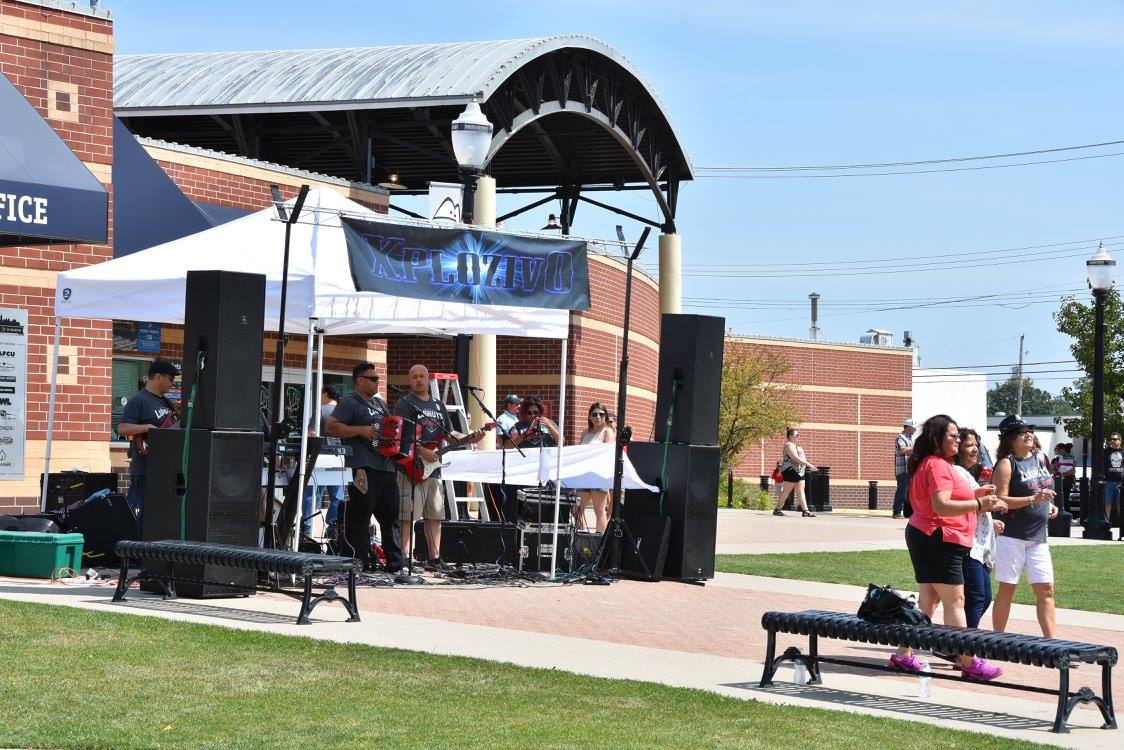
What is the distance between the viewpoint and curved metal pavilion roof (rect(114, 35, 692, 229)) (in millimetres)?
27891

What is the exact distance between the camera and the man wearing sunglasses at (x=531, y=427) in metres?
15.8

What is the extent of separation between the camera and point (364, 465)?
1411 centimetres

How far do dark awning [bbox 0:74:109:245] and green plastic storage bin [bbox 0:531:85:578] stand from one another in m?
2.59

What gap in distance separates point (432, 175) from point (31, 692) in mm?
29590

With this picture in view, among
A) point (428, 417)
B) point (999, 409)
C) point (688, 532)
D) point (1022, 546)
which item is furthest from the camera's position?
point (999, 409)

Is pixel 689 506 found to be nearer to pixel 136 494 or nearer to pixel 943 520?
pixel 136 494

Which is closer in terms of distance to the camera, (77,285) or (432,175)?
(77,285)

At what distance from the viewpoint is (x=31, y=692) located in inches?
322

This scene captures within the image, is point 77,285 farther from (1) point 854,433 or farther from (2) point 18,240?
→ (1) point 854,433

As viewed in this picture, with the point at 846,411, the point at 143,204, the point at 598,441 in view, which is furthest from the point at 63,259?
the point at 846,411

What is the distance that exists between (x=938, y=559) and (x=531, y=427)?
22.1 feet

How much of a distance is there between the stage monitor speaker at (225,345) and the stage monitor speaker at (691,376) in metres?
4.70

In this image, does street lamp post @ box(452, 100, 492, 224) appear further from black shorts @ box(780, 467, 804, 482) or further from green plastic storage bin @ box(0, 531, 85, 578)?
black shorts @ box(780, 467, 804, 482)

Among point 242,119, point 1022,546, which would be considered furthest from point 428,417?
point 242,119
